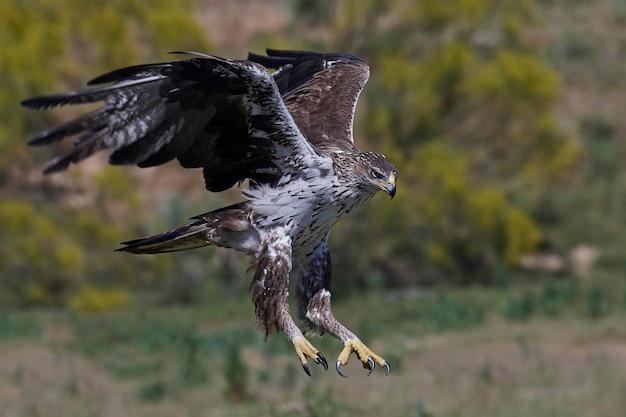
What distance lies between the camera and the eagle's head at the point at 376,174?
7641 mm

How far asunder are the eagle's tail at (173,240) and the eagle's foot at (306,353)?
122 cm

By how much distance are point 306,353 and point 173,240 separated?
4.59ft

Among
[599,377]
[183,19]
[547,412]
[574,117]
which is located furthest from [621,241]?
[547,412]

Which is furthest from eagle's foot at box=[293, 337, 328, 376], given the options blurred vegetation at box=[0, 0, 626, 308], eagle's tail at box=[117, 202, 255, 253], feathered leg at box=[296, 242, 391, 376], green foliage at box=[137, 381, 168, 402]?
blurred vegetation at box=[0, 0, 626, 308]

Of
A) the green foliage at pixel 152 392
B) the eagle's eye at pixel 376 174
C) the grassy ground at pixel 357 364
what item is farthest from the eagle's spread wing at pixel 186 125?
the green foliage at pixel 152 392

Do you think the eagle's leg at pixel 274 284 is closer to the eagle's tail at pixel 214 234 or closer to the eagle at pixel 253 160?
the eagle at pixel 253 160

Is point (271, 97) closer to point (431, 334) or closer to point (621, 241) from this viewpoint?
point (431, 334)

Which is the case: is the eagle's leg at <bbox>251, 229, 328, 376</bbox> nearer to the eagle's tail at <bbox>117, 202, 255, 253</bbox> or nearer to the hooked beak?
the eagle's tail at <bbox>117, 202, 255, 253</bbox>

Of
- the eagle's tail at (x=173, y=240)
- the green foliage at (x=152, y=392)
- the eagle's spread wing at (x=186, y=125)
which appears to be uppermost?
the eagle's spread wing at (x=186, y=125)

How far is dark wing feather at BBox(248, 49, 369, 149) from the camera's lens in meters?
8.60

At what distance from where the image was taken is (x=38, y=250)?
24281mm

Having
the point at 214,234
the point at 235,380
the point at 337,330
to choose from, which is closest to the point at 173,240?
the point at 214,234

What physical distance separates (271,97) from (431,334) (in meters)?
8.86

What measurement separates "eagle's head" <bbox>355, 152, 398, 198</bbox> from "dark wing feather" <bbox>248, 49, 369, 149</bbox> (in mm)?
497
